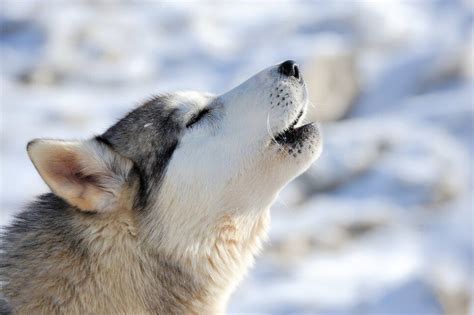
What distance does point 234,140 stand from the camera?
14.2 ft

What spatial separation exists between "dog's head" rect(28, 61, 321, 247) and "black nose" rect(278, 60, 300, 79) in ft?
0.09

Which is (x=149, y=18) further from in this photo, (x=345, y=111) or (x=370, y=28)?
(x=345, y=111)

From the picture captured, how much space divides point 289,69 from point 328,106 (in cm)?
1561

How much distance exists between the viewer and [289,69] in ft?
14.8

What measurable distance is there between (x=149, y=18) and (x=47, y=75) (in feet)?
15.9

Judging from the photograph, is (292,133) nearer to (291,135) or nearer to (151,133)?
(291,135)

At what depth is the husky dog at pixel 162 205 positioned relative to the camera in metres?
4.07

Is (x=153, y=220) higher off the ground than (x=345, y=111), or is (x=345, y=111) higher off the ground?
(x=345, y=111)

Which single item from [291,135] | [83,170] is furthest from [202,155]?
[83,170]

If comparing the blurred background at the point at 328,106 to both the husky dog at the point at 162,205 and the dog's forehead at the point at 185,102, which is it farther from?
the husky dog at the point at 162,205

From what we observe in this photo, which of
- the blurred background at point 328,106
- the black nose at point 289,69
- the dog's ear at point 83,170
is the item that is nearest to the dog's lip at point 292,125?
the black nose at point 289,69

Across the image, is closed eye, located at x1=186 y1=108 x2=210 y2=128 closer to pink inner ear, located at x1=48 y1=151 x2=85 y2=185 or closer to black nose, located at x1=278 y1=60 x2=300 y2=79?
black nose, located at x1=278 y1=60 x2=300 y2=79

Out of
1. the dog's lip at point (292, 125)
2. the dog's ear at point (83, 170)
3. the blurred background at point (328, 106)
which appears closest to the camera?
the dog's ear at point (83, 170)

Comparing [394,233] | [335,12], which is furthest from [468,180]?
[335,12]
